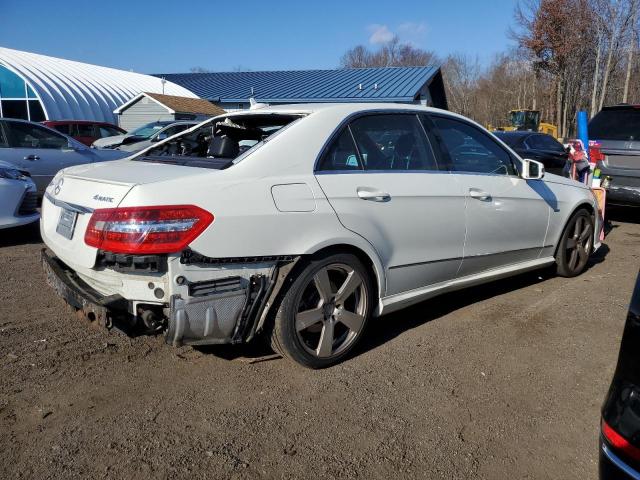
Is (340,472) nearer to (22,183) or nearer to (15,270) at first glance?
(15,270)

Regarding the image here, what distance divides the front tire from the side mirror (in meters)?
1.95

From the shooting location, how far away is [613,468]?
185 centimetres

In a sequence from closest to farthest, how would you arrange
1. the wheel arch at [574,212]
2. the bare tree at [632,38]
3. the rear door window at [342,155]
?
the rear door window at [342,155] < the wheel arch at [574,212] < the bare tree at [632,38]

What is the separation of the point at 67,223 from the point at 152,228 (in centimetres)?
80

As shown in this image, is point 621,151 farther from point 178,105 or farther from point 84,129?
point 178,105

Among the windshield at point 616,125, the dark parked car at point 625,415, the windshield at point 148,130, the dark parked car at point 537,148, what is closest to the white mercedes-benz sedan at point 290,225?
the dark parked car at point 625,415

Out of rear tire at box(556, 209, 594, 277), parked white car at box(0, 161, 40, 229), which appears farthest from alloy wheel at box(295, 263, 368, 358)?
parked white car at box(0, 161, 40, 229)

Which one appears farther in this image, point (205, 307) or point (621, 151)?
point (621, 151)

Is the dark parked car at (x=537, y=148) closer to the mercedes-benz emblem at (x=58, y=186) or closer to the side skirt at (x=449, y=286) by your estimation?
the side skirt at (x=449, y=286)

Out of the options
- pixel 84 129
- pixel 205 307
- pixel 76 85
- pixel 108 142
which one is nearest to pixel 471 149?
pixel 205 307

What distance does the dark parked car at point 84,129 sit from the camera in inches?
673

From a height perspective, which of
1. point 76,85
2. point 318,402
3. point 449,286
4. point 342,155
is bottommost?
point 318,402

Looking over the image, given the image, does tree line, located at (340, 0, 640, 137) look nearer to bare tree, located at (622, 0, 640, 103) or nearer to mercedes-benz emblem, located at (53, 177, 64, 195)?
bare tree, located at (622, 0, 640, 103)

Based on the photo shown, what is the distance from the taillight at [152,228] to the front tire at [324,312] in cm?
70
